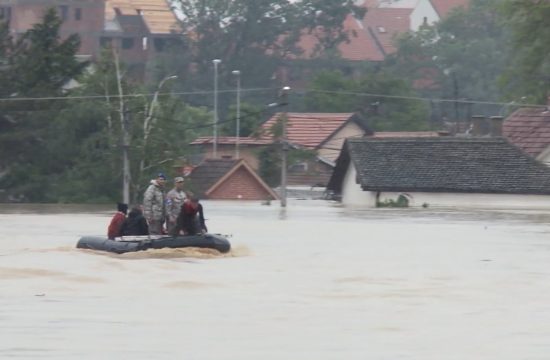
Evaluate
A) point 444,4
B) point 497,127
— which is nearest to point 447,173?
point 497,127

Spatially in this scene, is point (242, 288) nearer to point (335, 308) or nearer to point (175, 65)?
point (335, 308)

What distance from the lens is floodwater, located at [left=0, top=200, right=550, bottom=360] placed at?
19.5 m

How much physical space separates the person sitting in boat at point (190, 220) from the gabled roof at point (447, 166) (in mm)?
34217

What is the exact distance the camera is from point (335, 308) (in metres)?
23.5

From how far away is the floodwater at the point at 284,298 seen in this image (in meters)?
19.5

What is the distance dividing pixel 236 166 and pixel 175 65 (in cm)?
3805

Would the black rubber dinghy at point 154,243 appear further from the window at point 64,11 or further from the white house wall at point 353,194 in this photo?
the window at point 64,11

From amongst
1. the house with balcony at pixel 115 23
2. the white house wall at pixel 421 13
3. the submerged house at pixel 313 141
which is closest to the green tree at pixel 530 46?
the submerged house at pixel 313 141

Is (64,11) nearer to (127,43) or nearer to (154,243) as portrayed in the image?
(127,43)

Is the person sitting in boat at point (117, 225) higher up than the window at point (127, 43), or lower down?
lower down

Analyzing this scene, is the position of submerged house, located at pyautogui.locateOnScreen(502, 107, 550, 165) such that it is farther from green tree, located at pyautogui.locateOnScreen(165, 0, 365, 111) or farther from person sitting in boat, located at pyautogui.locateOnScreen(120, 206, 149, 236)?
person sitting in boat, located at pyautogui.locateOnScreen(120, 206, 149, 236)

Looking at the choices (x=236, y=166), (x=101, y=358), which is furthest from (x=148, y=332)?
(x=236, y=166)

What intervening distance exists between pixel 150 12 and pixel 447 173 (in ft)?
200

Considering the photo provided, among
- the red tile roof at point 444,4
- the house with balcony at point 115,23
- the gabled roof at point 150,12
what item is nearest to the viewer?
the house with balcony at point 115,23
